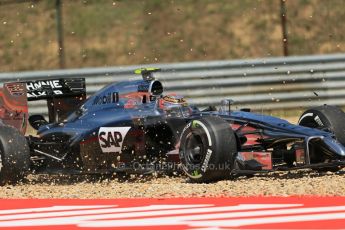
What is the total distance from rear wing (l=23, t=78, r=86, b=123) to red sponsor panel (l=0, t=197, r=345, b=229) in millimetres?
2616

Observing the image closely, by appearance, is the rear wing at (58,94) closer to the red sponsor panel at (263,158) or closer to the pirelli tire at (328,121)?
the red sponsor panel at (263,158)

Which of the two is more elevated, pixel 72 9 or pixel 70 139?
pixel 72 9

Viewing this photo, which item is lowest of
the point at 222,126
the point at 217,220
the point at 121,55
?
the point at 217,220

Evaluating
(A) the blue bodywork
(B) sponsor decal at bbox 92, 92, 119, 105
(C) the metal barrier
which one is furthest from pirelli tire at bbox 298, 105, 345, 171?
(C) the metal barrier

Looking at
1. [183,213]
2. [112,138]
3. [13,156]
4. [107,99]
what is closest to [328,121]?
[112,138]

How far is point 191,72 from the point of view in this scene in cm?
1566

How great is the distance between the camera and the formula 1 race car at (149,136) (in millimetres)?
8453

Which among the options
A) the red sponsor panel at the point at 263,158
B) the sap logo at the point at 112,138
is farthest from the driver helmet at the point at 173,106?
the red sponsor panel at the point at 263,158

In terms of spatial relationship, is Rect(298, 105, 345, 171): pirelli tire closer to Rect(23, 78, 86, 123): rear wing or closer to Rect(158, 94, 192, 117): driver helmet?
Rect(158, 94, 192, 117): driver helmet

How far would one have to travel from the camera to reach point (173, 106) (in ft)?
31.0

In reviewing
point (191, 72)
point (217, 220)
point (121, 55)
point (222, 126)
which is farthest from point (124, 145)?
point (121, 55)

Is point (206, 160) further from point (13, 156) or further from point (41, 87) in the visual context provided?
point (41, 87)

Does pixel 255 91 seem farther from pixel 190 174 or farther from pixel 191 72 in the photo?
pixel 190 174

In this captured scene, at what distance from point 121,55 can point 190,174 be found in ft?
43.9
